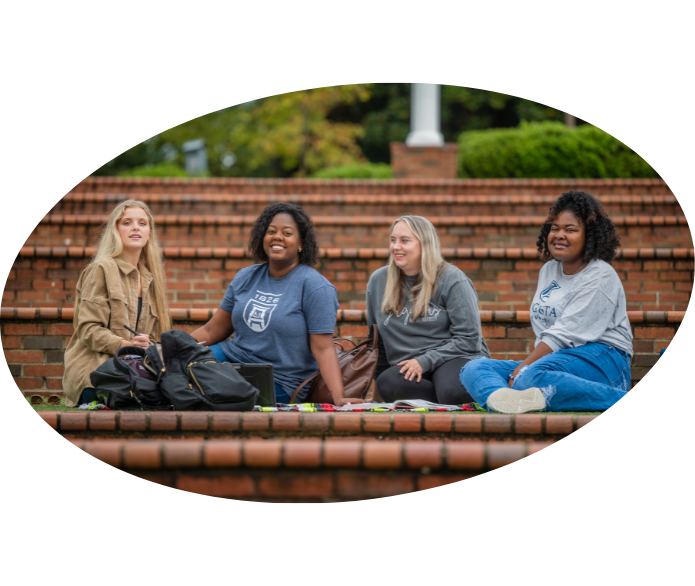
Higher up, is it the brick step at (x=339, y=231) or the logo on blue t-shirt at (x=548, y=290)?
the brick step at (x=339, y=231)

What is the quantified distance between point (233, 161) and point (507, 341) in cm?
1795

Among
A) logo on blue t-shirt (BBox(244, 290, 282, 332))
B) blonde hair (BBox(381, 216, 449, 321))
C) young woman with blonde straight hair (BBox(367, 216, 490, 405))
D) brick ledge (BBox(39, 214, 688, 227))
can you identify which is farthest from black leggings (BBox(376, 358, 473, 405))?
brick ledge (BBox(39, 214, 688, 227))

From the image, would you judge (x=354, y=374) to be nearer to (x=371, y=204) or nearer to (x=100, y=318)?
(x=100, y=318)

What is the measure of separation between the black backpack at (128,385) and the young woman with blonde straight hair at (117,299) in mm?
270

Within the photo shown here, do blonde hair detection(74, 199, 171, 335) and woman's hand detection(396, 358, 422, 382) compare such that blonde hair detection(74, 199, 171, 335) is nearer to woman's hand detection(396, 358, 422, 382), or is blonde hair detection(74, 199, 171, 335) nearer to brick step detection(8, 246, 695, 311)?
woman's hand detection(396, 358, 422, 382)

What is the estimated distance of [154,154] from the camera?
2369 cm

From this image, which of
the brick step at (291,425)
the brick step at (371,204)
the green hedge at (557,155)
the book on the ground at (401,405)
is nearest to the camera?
the brick step at (291,425)

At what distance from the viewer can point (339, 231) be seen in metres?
7.40

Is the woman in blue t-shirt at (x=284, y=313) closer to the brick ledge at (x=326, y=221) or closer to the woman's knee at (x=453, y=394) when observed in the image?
the woman's knee at (x=453, y=394)

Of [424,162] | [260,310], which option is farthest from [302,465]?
[424,162]

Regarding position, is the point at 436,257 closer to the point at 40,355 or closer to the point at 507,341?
the point at 507,341

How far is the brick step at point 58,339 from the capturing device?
500cm

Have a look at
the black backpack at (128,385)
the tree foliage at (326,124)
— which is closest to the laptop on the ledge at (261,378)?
the black backpack at (128,385)

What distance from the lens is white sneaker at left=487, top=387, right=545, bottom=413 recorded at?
3.72 meters
